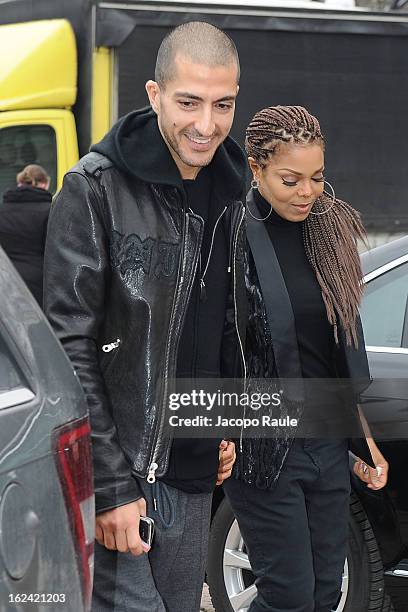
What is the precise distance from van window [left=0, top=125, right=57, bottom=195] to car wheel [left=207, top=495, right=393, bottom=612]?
5613 mm

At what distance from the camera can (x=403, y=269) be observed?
4.42m

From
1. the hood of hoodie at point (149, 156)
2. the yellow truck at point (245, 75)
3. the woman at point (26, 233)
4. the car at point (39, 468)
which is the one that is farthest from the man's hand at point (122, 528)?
the yellow truck at point (245, 75)

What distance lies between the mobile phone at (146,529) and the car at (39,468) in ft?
1.23

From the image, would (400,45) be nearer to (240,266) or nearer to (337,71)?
(337,71)

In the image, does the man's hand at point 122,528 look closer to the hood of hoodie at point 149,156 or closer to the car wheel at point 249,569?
the hood of hoodie at point 149,156

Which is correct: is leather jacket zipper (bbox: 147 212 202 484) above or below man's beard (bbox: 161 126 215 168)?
below

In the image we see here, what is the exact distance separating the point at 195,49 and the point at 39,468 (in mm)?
1018

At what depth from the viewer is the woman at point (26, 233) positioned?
6.86 meters

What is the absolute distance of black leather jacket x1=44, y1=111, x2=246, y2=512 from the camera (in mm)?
2447

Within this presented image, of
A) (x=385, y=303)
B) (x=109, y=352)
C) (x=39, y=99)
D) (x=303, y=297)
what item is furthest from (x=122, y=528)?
(x=39, y=99)

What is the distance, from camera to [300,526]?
3.13 metres

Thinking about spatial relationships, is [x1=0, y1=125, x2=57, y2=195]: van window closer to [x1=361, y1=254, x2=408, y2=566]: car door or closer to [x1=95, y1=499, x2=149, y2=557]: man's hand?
[x1=361, y1=254, x2=408, y2=566]: car door

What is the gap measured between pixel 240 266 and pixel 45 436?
929 mm

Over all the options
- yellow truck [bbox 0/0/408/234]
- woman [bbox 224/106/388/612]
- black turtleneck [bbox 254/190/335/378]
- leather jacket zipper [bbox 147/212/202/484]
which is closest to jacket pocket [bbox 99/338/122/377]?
leather jacket zipper [bbox 147/212/202/484]
